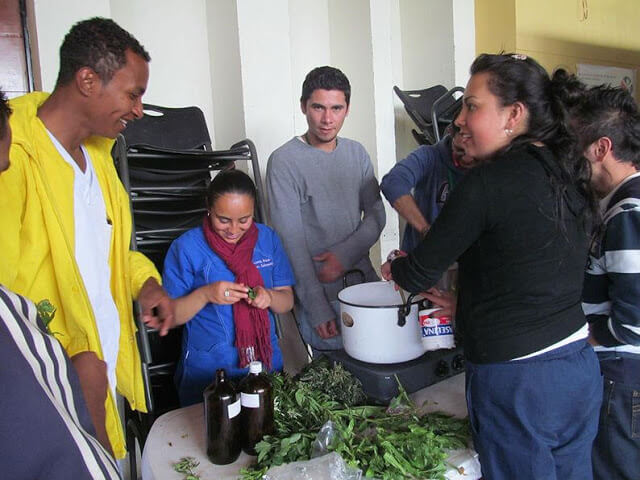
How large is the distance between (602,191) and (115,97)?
4.47 feet

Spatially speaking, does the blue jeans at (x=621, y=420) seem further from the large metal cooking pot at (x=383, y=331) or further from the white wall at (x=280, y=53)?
the white wall at (x=280, y=53)

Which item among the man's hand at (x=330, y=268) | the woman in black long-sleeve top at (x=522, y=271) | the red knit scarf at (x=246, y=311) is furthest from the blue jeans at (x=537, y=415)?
the man's hand at (x=330, y=268)

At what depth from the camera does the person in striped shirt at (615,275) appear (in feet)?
4.17

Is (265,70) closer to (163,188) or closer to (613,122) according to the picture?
(163,188)

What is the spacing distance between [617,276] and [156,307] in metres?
1.26

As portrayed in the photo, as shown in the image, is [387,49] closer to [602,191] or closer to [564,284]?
[602,191]

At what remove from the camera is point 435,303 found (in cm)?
133

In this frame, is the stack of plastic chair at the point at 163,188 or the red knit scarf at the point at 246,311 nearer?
the red knit scarf at the point at 246,311

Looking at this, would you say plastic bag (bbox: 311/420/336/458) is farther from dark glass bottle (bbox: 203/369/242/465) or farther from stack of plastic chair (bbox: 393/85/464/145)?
stack of plastic chair (bbox: 393/85/464/145)

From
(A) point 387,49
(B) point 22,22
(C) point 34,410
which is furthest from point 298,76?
(C) point 34,410

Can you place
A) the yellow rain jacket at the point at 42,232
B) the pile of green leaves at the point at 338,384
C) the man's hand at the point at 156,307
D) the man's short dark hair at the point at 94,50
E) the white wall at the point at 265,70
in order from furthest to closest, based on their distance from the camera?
the white wall at the point at 265,70, the man's hand at the point at 156,307, the pile of green leaves at the point at 338,384, the man's short dark hair at the point at 94,50, the yellow rain jacket at the point at 42,232

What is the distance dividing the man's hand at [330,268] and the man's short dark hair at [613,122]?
0.92m

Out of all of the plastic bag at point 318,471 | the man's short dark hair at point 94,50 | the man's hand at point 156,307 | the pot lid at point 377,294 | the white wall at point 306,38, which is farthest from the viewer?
the white wall at point 306,38

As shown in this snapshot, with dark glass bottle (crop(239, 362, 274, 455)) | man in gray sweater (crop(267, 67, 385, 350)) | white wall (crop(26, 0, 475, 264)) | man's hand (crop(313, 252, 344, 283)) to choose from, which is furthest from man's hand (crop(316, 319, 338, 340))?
white wall (crop(26, 0, 475, 264))
